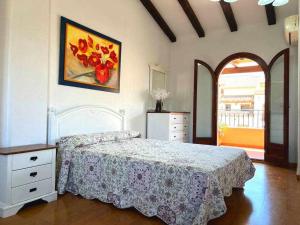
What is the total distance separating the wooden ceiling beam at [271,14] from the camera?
417cm

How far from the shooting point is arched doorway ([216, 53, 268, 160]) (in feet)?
17.8

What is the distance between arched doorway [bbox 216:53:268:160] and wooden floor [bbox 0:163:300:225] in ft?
8.55

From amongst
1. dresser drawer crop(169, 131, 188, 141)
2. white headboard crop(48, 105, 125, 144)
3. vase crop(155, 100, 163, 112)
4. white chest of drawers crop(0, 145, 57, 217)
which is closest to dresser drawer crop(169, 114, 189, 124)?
dresser drawer crop(169, 131, 188, 141)

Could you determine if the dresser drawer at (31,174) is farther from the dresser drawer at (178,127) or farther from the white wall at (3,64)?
the dresser drawer at (178,127)

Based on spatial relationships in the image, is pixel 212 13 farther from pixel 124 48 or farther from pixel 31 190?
pixel 31 190

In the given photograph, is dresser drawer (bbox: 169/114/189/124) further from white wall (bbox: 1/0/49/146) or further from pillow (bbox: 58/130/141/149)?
white wall (bbox: 1/0/49/146)

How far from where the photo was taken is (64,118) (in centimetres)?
305

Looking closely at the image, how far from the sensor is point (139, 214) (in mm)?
2182

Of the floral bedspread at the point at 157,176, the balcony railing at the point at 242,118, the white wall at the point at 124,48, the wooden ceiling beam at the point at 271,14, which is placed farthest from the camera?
the balcony railing at the point at 242,118

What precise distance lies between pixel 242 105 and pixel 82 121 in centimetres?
825

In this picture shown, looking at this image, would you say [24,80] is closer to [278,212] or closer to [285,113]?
[278,212]

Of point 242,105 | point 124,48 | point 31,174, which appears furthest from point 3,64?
point 242,105

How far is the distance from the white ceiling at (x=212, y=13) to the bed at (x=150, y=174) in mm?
2972

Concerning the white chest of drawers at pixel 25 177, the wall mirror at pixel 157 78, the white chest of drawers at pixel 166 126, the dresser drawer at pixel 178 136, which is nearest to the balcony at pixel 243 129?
the dresser drawer at pixel 178 136
